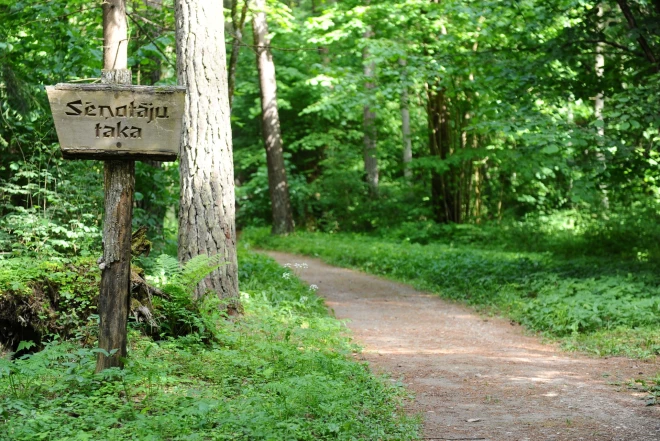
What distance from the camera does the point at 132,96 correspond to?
223 inches

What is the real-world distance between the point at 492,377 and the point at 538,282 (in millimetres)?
5298

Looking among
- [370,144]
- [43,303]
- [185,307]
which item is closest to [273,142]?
[370,144]

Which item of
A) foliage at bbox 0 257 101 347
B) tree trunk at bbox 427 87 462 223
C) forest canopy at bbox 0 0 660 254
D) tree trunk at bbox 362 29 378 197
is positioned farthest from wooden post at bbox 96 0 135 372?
tree trunk at bbox 362 29 378 197

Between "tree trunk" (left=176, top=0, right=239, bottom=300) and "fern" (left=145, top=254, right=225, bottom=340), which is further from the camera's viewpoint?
"tree trunk" (left=176, top=0, right=239, bottom=300)

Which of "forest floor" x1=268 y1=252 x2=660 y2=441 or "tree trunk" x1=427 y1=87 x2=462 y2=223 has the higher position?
"tree trunk" x1=427 y1=87 x2=462 y2=223

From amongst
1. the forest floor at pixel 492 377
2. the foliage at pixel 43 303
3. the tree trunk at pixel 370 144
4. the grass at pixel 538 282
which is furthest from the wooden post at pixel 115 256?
the tree trunk at pixel 370 144

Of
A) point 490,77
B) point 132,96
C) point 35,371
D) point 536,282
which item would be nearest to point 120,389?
point 35,371

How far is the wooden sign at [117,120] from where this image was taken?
5555mm

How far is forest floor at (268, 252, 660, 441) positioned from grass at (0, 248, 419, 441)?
543 mm

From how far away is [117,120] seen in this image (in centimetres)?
566

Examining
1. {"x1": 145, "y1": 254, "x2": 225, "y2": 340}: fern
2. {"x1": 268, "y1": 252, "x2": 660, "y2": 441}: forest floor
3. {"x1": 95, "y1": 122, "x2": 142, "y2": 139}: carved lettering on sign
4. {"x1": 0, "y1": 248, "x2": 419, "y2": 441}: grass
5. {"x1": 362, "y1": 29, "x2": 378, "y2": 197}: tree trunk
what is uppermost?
{"x1": 362, "y1": 29, "x2": 378, "y2": 197}: tree trunk

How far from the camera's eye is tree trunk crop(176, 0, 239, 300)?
8836 millimetres

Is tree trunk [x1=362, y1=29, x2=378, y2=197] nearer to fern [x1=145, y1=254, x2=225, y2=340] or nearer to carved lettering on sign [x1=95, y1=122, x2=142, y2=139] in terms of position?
fern [x1=145, y1=254, x2=225, y2=340]

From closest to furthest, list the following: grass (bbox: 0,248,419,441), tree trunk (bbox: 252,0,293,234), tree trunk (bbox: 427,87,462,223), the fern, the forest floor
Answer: grass (bbox: 0,248,419,441) < the forest floor < the fern < tree trunk (bbox: 427,87,462,223) < tree trunk (bbox: 252,0,293,234)
